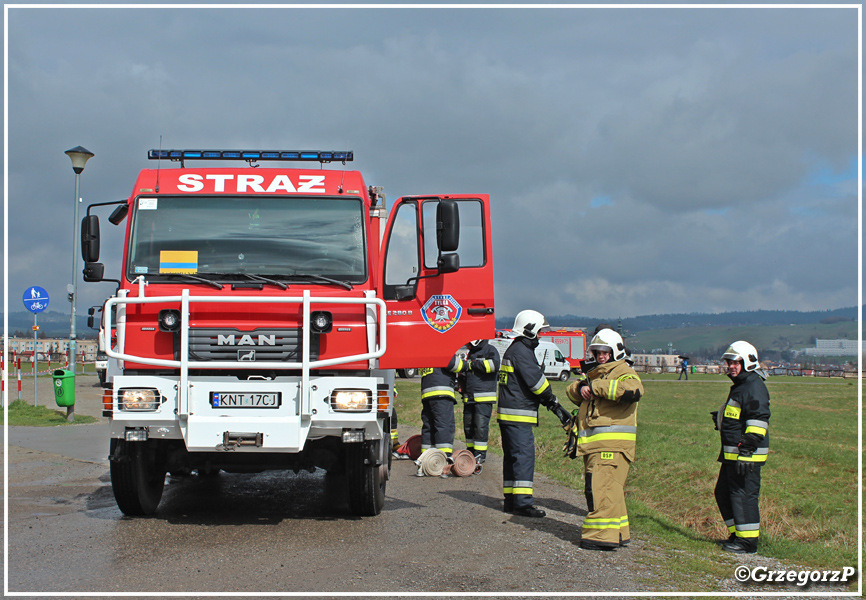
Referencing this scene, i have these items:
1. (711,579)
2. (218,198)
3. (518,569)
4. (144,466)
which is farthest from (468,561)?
(218,198)

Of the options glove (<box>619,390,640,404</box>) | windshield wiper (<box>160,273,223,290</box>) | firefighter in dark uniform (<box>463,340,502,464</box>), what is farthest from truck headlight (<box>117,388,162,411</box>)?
firefighter in dark uniform (<box>463,340,502,464</box>)

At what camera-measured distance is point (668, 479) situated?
11742 millimetres

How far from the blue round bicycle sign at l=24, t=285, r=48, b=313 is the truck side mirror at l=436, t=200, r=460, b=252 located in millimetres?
13691

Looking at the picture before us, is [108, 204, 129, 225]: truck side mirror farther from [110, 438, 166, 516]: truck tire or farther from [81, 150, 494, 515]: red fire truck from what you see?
[110, 438, 166, 516]: truck tire

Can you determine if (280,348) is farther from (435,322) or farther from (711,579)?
(711,579)

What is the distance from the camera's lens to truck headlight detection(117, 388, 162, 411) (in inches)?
261

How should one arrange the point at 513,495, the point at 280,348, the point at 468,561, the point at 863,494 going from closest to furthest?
the point at 468,561, the point at 280,348, the point at 513,495, the point at 863,494

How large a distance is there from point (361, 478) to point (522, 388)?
6.01ft

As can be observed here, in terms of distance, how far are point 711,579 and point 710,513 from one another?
3.78 m

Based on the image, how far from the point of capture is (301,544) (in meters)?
6.48

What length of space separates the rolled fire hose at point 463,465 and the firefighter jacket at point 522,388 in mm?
2396

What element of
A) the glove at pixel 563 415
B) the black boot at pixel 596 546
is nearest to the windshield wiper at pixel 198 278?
the glove at pixel 563 415

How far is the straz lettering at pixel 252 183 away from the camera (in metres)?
7.50

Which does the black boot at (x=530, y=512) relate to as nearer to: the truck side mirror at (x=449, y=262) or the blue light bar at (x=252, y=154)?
the truck side mirror at (x=449, y=262)
